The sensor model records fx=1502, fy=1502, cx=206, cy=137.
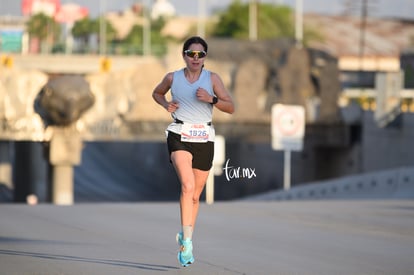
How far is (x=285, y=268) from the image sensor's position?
1236cm

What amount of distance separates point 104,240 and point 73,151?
87.0 ft

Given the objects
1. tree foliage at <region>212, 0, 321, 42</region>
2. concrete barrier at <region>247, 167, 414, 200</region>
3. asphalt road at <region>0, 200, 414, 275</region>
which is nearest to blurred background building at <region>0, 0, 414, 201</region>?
concrete barrier at <region>247, 167, 414, 200</region>

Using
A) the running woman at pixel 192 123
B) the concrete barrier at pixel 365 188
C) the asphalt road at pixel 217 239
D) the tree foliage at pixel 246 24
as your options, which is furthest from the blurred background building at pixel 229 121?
the tree foliage at pixel 246 24

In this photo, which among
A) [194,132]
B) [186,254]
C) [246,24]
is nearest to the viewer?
[186,254]

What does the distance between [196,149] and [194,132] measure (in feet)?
0.49

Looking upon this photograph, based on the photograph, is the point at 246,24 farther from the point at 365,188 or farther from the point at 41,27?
the point at 365,188

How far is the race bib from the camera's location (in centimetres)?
1188

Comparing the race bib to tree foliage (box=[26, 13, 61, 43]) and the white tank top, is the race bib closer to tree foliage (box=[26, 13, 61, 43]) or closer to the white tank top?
the white tank top

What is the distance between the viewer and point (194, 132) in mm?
11883

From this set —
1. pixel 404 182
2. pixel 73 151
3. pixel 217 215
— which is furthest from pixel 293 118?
pixel 217 215

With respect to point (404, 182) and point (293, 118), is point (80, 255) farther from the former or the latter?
point (293, 118)

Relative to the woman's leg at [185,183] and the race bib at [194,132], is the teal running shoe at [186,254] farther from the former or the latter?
the race bib at [194,132]

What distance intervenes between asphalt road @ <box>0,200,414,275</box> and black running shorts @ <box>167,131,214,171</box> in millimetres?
848

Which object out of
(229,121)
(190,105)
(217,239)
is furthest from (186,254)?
(229,121)
